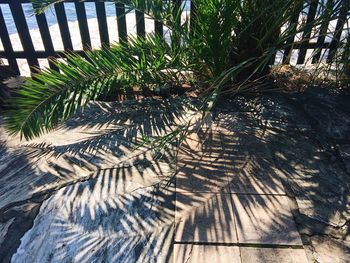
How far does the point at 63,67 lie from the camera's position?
2.20 meters

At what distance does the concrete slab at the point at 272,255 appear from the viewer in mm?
1526

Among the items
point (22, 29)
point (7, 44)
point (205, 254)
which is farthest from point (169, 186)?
point (7, 44)

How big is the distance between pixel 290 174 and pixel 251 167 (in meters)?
0.25

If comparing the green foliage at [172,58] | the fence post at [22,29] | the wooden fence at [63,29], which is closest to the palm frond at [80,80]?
the green foliage at [172,58]

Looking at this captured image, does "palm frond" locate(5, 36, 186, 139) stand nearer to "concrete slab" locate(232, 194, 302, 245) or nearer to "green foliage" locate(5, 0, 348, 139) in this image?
"green foliage" locate(5, 0, 348, 139)

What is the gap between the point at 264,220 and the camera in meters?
1.73

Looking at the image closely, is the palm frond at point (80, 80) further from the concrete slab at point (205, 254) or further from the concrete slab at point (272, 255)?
the concrete slab at point (272, 255)

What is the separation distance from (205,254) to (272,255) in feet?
1.09

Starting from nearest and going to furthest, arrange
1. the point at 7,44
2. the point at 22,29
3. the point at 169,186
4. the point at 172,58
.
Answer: the point at 169,186 → the point at 172,58 → the point at 22,29 → the point at 7,44

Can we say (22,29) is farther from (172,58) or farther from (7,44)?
(172,58)

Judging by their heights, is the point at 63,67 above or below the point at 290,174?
above

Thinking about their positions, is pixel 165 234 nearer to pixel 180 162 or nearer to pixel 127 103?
pixel 180 162

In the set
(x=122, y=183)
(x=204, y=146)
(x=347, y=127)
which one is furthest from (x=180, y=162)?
(x=347, y=127)

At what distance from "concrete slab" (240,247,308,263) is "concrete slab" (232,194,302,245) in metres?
0.05
